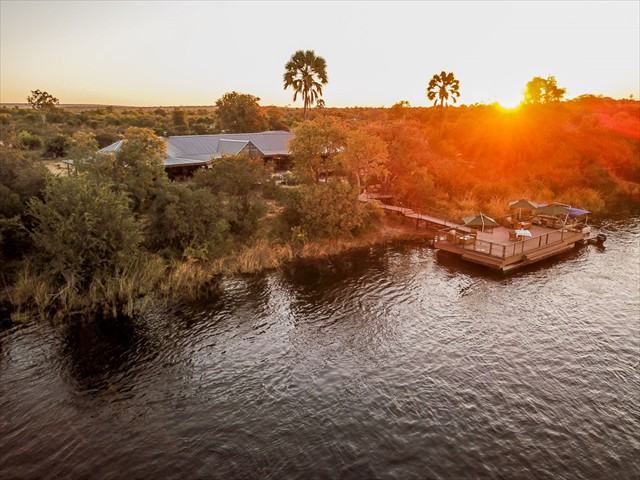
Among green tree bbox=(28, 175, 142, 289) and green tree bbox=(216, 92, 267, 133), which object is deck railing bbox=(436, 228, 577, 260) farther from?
green tree bbox=(216, 92, 267, 133)

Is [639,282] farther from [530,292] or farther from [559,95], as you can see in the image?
[559,95]

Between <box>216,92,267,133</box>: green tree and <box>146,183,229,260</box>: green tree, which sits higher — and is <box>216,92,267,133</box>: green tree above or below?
above

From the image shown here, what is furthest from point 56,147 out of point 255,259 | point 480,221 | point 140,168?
point 480,221

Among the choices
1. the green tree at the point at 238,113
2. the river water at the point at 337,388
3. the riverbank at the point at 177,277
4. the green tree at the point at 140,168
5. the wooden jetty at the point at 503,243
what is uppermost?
the green tree at the point at 238,113

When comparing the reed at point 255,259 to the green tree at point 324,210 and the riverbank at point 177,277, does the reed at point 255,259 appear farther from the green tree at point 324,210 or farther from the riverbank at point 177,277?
the green tree at point 324,210

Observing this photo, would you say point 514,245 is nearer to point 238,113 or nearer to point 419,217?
point 419,217

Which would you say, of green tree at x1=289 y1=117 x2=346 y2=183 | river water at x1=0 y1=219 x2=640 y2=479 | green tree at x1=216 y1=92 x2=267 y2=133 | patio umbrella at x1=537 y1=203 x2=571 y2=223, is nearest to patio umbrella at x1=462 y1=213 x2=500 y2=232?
patio umbrella at x1=537 y1=203 x2=571 y2=223

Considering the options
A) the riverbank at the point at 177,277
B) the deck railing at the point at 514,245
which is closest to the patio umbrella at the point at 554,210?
the deck railing at the point at 514,245
